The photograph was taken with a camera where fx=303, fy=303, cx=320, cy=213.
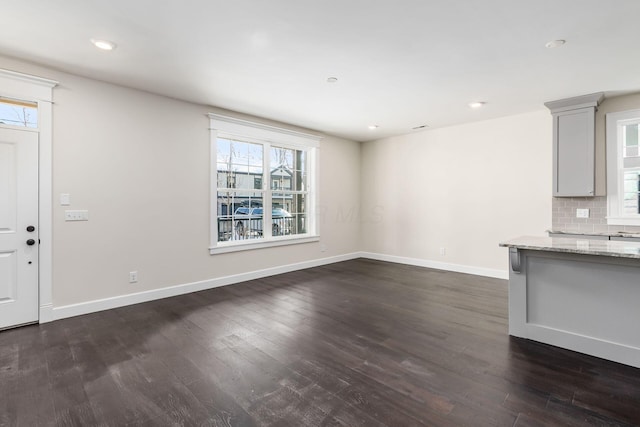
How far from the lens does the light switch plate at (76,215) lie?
3.38 metres

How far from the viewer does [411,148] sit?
6.23 metres

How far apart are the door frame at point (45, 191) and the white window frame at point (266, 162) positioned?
181 centimetres

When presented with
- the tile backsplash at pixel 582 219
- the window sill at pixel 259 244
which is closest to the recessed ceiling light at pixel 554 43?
the tile backsplash at pixel 582 219

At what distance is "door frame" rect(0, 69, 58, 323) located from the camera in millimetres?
3195

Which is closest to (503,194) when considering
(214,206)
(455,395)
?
(455,395)

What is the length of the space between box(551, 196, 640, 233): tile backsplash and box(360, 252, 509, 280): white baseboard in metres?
1.12

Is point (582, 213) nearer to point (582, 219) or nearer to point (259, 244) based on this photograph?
point (582, 219)

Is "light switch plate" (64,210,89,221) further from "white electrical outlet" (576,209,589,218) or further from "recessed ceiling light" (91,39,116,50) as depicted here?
"white electrical outlet" (576,209,589,218)

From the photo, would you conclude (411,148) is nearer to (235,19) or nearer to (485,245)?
(485,245)

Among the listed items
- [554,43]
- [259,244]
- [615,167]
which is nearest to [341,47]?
[554,43]

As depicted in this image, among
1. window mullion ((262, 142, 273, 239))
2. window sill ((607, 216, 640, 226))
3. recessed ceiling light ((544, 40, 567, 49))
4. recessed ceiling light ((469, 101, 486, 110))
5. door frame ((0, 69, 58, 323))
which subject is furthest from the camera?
window mullion ((262, 142, 273, 239))

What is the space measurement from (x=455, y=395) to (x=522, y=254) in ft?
4.88

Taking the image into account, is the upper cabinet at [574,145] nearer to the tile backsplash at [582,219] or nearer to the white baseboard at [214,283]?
the tile backsplash at [582,219]

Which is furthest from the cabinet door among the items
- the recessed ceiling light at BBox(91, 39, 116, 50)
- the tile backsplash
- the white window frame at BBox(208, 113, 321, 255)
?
the recessed ceiling light at BBox(91, 39, 116, 50)
